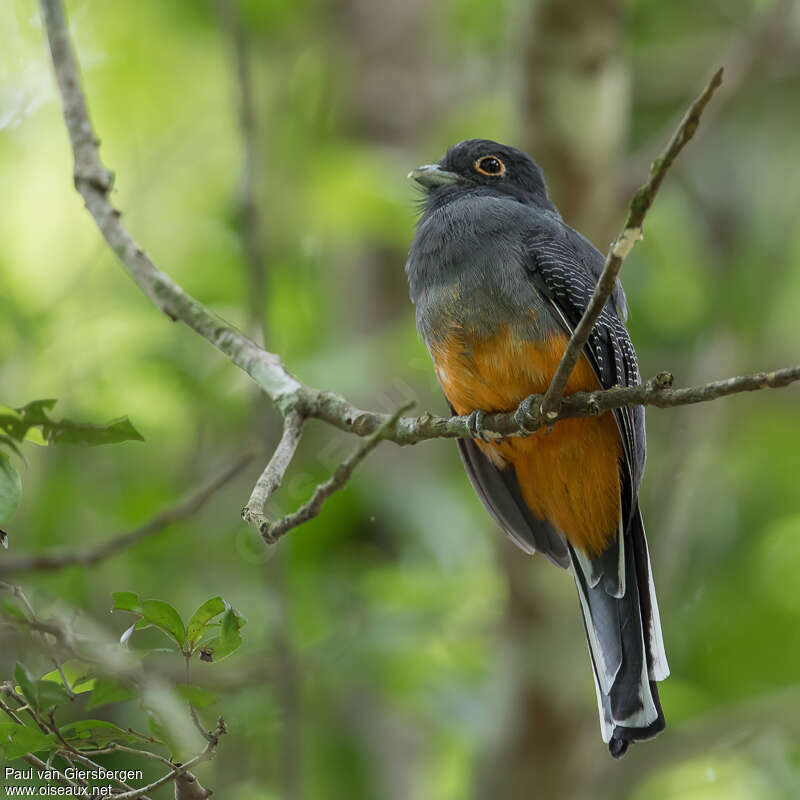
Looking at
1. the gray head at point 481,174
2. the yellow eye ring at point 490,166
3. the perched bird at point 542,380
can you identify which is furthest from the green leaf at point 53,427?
the yellow eye ring at point 490,166

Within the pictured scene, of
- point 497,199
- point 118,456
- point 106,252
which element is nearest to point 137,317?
point 106,252

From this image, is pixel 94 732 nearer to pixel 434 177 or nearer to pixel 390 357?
pixel 434 177

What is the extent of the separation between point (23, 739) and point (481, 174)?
282cm

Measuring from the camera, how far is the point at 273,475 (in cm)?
234

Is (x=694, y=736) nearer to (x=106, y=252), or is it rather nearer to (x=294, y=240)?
(x=294, y=240)

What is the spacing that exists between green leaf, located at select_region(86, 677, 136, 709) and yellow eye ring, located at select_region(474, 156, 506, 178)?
2.71 meters

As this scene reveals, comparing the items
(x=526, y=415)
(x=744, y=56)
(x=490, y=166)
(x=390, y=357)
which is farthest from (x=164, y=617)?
(x=744, y=56)

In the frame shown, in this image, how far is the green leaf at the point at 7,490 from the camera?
76.2 inches

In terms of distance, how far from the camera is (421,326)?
3.54 meters

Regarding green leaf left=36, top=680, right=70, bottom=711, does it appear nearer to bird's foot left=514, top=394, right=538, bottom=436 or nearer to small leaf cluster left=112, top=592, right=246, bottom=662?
small leaf cluster left=112, top=592, right=246, bottom=662

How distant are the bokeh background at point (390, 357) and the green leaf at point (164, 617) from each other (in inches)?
65.2

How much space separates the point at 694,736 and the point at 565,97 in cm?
290

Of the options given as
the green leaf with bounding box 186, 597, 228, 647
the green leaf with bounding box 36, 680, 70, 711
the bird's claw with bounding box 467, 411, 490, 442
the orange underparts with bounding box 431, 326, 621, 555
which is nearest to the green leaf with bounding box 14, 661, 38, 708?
the green leaf with bounding box 36, 680, 70, 711

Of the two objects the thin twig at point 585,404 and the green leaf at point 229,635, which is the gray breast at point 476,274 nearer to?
the thin twig at point 585,404
